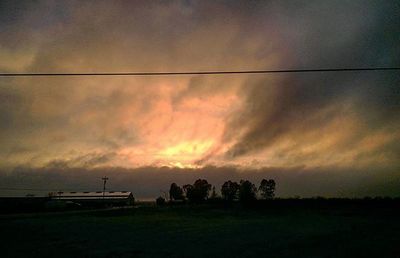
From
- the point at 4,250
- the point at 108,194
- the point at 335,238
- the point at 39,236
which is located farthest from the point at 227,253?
the point at 108,194

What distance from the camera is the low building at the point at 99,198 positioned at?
12988 centimetres

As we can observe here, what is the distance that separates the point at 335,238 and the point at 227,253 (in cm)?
A: 1202

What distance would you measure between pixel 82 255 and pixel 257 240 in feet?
42.4

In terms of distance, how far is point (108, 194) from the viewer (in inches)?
5684

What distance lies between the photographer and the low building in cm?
12988

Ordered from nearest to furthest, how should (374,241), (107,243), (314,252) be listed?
(314,252), (107,243), (374,241)

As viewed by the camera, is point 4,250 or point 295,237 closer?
point 4,250

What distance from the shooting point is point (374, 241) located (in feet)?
86.8

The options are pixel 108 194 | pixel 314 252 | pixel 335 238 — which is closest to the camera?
pixel 314 252

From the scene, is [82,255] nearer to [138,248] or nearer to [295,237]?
[138,248]

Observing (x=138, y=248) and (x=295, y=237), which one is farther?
(x=295, y=237)

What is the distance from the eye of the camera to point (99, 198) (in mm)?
137000

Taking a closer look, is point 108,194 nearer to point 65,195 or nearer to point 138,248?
point 65,195

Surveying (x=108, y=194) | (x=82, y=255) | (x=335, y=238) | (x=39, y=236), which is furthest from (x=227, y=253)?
(x=108, y=194)
